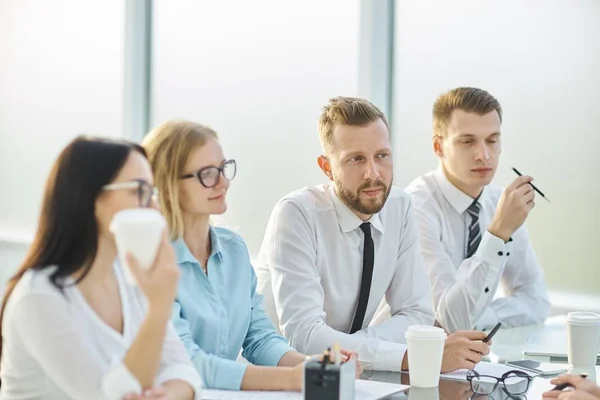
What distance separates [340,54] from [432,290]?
6.00ft

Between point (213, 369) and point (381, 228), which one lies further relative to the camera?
point (381, 228)

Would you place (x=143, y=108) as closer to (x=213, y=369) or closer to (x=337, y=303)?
(x=337, y=303)

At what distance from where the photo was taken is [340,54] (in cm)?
471

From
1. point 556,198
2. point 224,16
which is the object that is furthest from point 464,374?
point 224,16

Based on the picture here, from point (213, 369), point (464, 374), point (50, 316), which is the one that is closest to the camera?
point (50, 316)

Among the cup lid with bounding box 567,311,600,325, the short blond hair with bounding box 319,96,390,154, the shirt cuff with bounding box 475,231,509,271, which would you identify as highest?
the short blond hair with bounding box 319,96,390,154

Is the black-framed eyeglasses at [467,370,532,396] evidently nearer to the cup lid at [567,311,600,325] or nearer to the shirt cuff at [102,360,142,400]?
the cup lid at [567,311,600,325]

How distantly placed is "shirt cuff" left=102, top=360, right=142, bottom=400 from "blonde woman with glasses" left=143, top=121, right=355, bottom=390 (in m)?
0.49

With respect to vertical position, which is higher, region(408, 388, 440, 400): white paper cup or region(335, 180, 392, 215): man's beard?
region(335, 180, 392, 215): man's beard

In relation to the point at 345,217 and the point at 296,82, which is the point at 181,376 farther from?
the point at 296,82

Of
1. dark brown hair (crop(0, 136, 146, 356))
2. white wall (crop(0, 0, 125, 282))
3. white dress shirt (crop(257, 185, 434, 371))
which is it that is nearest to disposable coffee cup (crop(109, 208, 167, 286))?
dark brown hair (crop(0, 136, 146, 356))

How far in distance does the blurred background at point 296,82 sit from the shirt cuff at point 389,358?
4.49ft

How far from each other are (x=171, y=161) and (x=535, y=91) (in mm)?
2533

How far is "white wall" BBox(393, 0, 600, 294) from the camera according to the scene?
4.18 meters
